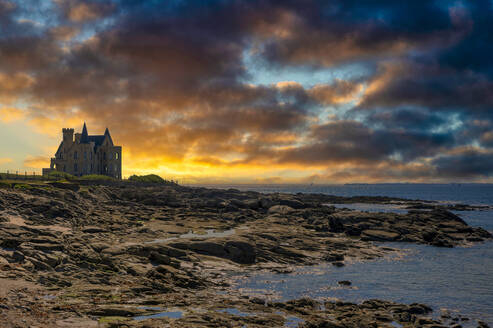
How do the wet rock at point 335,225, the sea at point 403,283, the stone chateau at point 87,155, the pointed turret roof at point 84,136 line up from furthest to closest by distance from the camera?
the pointed turret roof at point 84,136
the stone chateau at point 87,155
the wet rock at point 335,225
the sea at point 403,283

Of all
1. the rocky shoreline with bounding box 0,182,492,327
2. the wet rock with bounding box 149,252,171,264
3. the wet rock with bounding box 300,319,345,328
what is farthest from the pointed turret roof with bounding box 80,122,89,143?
the wet rock with bounding box 300,319,345,328

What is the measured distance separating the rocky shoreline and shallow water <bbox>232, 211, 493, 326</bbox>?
67.4 inches

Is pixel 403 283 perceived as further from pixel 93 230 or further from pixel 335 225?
pixel 93 230

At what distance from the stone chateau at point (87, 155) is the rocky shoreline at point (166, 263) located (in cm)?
6633

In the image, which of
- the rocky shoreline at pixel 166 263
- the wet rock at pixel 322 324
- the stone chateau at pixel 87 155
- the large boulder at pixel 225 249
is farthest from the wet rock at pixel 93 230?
the stone chateau at pixel 87 155

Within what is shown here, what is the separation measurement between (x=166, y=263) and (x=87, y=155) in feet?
321

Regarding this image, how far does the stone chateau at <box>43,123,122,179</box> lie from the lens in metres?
110

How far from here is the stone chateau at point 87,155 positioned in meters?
110

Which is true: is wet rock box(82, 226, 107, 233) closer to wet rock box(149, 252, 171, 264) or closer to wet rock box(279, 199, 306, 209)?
wet rock box(149, 252, 171, 264)

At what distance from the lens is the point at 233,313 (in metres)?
15.9

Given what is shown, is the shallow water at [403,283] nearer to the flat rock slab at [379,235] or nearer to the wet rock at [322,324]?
the wet rock at [322,324]

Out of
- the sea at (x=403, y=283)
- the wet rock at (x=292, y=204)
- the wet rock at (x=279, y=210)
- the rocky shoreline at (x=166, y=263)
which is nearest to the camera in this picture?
the rocky shoreline at (x=166, y=263)

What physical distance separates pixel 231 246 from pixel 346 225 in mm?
21803

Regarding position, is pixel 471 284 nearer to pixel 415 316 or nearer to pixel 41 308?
pixel 415 316
